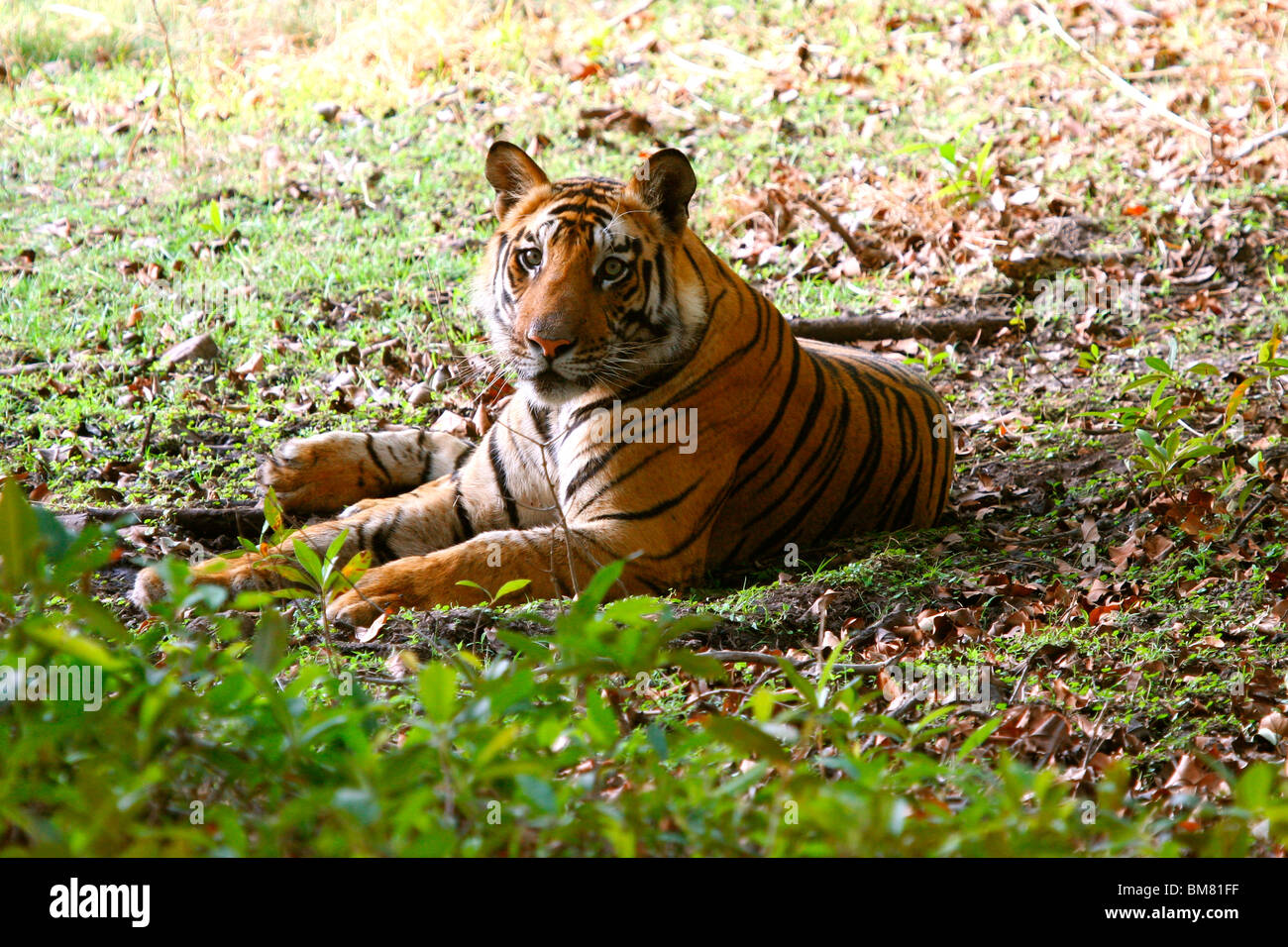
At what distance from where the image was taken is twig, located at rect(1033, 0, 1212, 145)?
8062 millimetres

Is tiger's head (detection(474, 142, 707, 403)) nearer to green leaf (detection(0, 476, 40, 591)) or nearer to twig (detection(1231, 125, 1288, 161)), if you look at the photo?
green leaf (detection(0, 476, 40, 591))

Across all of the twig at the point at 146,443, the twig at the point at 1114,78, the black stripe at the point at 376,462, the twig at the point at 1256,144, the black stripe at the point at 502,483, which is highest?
the twig at the point at 1114,78

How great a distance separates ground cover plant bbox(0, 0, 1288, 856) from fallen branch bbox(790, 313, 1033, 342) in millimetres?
33

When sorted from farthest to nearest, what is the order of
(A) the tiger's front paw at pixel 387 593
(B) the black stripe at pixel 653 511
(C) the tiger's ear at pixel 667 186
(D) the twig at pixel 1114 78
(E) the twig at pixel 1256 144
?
1. (D) the twig at pixel 1114 78
2. (E) the twig at pixel 1256 144
3. (C) the tiger's ear at pixel 667 186
4. (B) the black stripe at pixel 653 511
5. (A) the tiger's front paw at pixel 387 593

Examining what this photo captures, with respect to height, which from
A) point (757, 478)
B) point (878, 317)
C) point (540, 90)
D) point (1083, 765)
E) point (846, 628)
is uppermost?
point (540, 90)

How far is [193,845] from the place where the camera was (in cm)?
135

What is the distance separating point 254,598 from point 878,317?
5.03 m

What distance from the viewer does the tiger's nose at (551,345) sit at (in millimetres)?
3820

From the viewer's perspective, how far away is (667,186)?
13.6 feet

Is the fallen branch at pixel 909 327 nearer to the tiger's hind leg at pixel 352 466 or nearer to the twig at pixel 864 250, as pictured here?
the twig at pixel 864 250

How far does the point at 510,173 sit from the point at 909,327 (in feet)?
8.82

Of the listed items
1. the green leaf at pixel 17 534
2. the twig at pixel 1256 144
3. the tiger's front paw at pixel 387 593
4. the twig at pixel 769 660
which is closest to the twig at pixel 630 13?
the twig at pixel 1256 144
